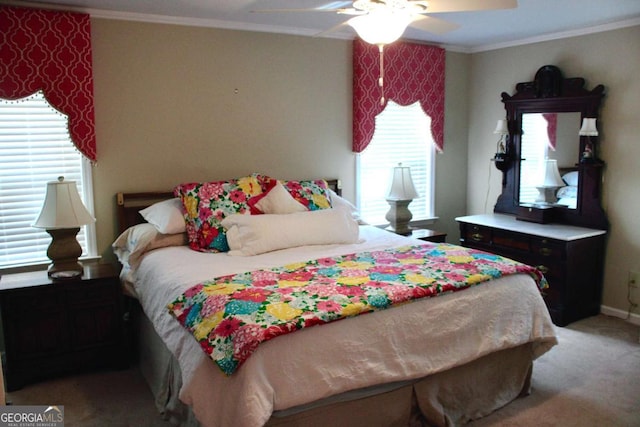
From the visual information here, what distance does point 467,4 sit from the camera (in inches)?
98.4

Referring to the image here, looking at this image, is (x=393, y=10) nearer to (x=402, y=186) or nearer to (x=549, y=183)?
(x=402, y=186)

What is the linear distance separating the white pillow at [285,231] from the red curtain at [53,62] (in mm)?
1168

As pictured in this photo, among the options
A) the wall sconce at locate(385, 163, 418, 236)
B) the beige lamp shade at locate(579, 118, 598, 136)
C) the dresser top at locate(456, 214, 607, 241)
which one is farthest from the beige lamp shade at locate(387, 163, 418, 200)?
the beige lamp shade at locate(579, 118, 598, 136)

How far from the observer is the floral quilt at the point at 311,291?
2.16 m

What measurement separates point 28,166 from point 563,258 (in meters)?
3.88

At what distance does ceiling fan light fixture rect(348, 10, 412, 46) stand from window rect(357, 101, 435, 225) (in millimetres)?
2177

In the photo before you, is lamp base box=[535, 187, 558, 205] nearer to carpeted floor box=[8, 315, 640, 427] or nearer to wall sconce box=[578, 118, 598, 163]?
wall sconce box=[578, 118, 598, 163]

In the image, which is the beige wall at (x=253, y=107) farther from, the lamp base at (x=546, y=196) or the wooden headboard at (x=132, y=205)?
the lamp base at (x=546, y=196)

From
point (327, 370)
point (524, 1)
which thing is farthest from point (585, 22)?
point (327, 370)

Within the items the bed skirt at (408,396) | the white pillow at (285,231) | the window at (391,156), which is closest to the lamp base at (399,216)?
the window at (391,156)

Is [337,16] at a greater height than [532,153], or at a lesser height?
greater

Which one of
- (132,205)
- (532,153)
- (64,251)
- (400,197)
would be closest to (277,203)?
(132,205)

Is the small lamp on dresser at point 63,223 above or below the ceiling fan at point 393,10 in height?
below

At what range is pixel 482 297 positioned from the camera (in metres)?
2.77
